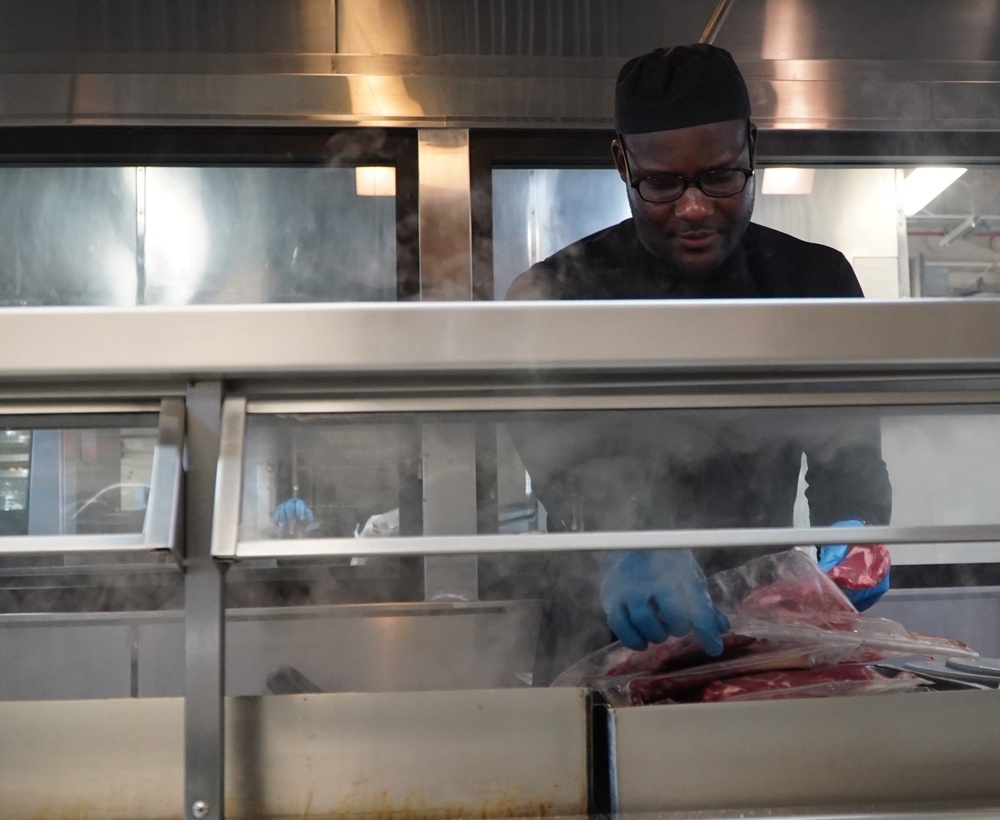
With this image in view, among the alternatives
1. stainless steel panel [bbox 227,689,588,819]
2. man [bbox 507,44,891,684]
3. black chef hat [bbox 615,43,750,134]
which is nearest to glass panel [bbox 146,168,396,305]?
man [bbox 507,44,891,684]

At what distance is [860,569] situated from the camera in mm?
1076

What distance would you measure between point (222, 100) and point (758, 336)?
1711 millimetres

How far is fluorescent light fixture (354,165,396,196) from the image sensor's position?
207 centimetres

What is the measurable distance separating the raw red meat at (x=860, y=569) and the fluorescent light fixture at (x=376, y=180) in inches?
54.8

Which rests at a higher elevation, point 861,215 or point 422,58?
point 422,58

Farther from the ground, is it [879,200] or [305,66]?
[305,66]

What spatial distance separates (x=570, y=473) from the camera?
0.91 metres

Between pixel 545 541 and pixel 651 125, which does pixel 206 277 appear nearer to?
pixel 651 125

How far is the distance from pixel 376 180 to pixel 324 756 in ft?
5.40

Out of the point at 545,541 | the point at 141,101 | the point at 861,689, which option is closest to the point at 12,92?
the point at 141,101

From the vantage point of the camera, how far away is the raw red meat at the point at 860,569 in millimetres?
1071

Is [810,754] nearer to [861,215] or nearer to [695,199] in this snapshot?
[695,199]

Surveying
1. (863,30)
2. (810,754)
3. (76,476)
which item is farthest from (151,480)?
(863,30)

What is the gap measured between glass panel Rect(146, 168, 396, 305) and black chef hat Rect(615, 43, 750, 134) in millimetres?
827
